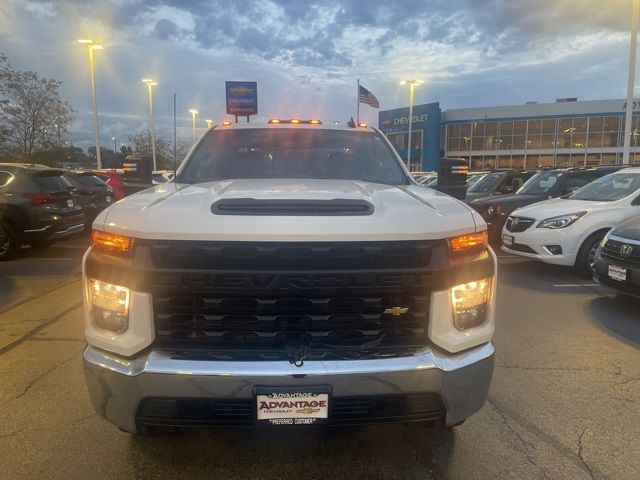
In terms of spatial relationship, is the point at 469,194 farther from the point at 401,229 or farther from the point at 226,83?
the point at 226,83

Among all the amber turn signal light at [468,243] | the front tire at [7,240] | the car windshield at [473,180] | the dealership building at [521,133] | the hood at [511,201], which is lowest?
the front tire at [7,240]

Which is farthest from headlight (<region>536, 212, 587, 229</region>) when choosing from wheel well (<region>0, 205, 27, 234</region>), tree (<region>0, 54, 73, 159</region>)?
tree (<region>0, 54, 73, 159</region>)

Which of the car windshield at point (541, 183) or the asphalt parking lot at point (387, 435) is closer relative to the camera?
the asphalt parking lot at point (387, 435)

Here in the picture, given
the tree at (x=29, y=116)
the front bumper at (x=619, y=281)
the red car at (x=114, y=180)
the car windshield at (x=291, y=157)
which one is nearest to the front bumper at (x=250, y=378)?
the car windshield at (x=291, y=157)

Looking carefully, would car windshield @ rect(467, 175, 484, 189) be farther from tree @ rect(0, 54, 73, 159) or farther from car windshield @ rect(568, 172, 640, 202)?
tree @ rect(0, 54, 73, 159)

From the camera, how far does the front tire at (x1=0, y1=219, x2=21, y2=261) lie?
9211 millimetres

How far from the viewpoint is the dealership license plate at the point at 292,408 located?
2.24 meters

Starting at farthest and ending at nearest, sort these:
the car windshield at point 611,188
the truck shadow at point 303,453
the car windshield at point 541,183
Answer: the car windshield at point 541,183 → the car windshield at point 611,188 → the truck shadow at point 303,453

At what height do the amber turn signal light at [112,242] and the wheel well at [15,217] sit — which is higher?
the amber turn signal light at [112,242]

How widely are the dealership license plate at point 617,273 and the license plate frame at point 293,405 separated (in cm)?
478

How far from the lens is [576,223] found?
25.3 feet

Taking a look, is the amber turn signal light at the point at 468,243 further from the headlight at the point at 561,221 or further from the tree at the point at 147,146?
the tree at the point at 147,146

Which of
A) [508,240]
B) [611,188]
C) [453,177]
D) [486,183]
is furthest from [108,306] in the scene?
[486,183]

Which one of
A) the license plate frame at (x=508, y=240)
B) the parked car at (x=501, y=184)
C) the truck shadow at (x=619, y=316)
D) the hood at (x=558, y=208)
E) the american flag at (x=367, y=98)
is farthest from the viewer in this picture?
the american flag at (x=367, y=98)
